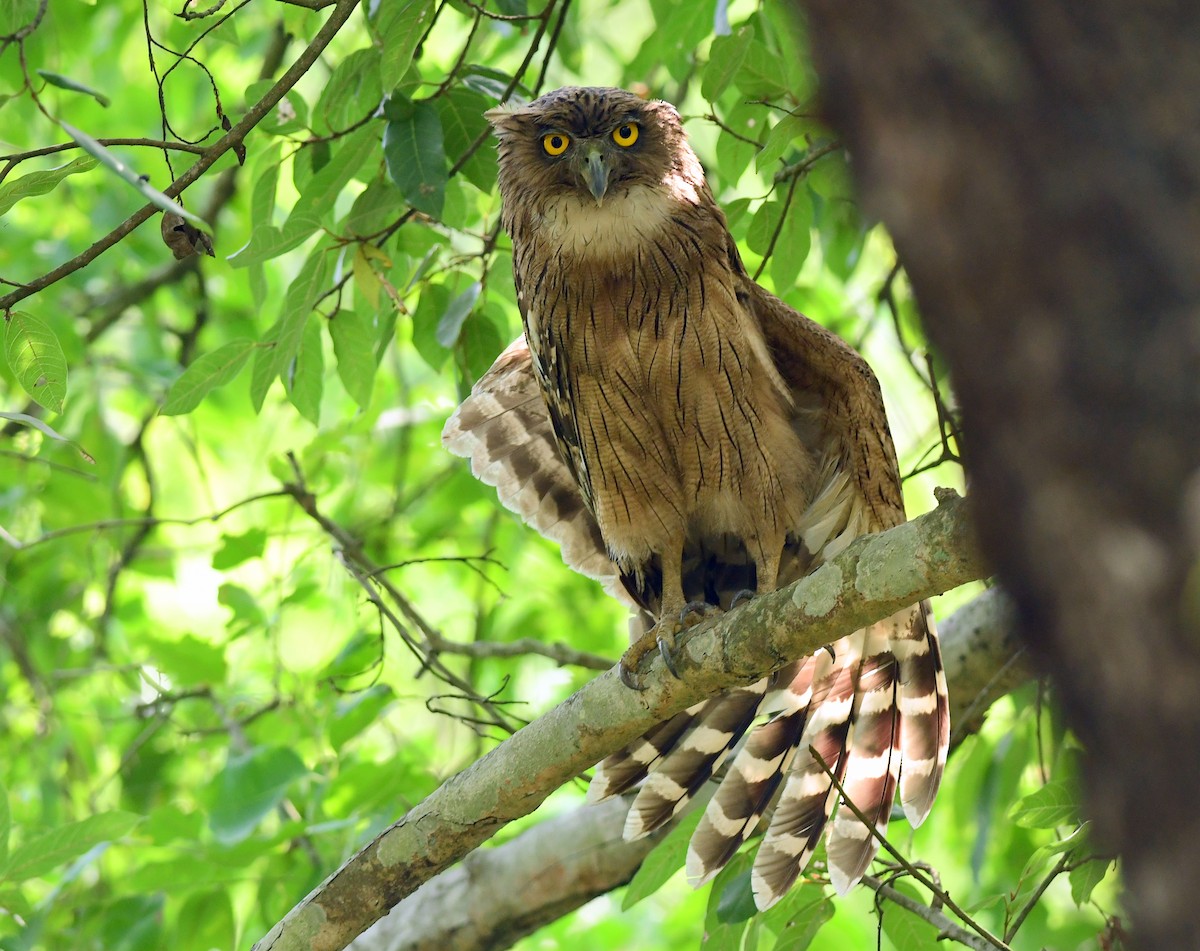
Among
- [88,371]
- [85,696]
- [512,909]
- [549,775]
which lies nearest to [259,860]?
[512,909]

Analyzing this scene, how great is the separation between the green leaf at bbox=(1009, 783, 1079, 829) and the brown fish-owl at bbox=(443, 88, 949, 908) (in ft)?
1.75

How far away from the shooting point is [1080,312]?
68cm

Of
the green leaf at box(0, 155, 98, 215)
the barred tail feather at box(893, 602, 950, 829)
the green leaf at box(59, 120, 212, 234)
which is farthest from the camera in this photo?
the barred tail feather at box(893, 602, 950, 829)

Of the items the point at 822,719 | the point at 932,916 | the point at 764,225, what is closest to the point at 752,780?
the point at 822,719

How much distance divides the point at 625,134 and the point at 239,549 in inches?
66.6

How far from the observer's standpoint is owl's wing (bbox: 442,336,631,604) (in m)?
3.37

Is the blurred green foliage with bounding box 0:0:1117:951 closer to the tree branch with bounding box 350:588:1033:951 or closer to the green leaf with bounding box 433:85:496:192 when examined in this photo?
the green leaf with bounding box 433:85:496:192

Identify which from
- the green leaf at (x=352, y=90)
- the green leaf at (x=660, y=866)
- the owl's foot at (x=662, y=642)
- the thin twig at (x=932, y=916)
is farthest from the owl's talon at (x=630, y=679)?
the green leaf at (x=352, y=90)

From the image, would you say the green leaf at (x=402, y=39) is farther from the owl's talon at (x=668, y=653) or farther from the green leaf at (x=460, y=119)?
the owl's talon at (x=668, y=653)

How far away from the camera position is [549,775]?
88.7 inches

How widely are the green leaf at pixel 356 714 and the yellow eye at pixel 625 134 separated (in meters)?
1.49

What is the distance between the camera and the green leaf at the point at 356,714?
3.07 metres

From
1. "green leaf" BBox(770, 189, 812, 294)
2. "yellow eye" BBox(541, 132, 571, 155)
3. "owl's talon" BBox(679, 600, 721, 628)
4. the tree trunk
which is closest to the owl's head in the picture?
"yellow eye" BBox(541, 132, 571, 155)

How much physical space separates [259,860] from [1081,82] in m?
3.31
